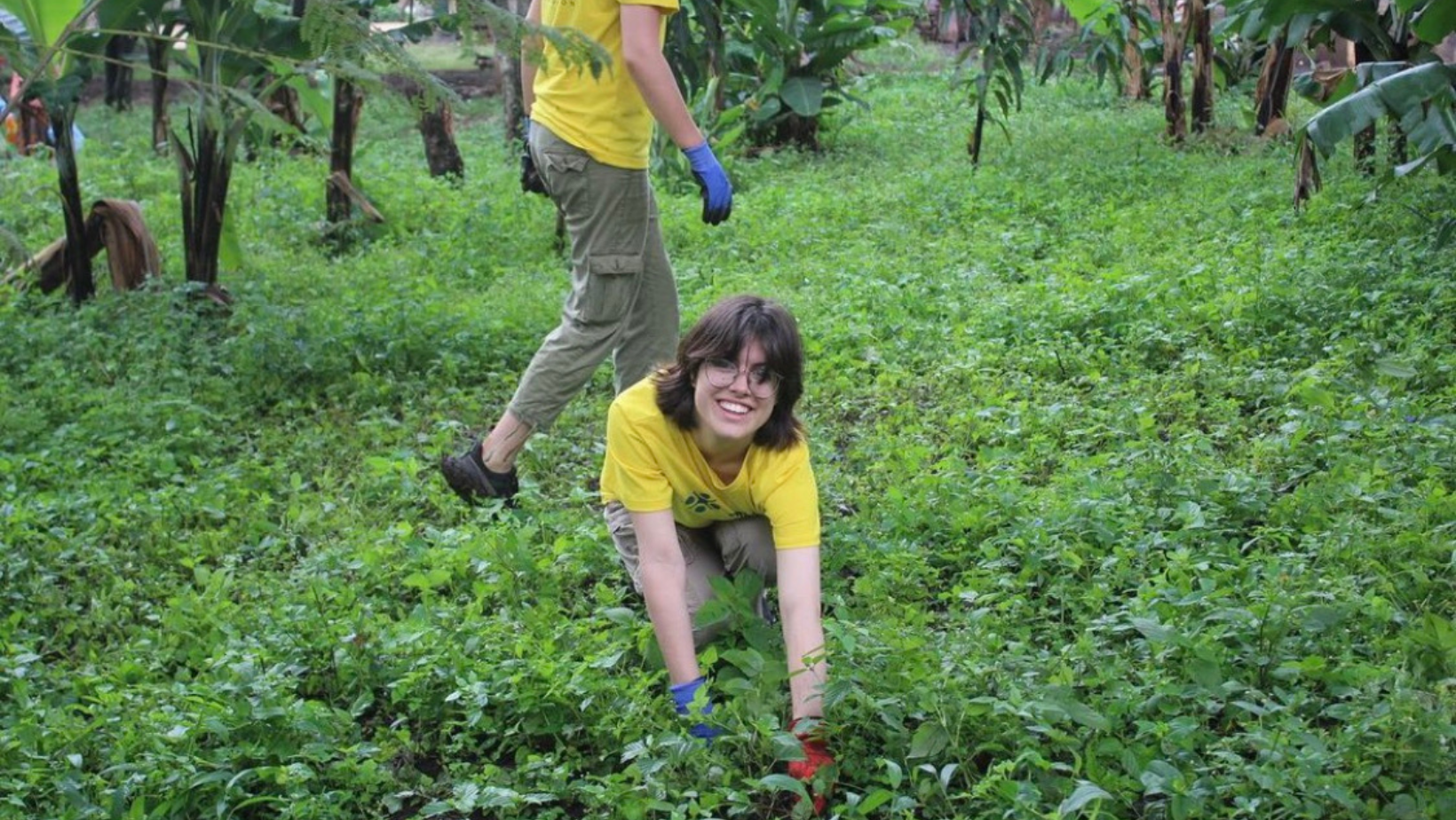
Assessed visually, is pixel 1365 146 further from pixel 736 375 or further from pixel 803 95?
pixel 736 375

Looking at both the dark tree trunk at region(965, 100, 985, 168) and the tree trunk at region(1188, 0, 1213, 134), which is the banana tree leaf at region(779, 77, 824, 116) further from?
the tree trunk at region(1188, 0, 1213, 134)

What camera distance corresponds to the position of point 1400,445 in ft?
13.0

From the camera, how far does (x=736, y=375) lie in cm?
302

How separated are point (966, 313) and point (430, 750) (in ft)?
11.2

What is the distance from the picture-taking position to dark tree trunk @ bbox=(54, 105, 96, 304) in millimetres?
6551

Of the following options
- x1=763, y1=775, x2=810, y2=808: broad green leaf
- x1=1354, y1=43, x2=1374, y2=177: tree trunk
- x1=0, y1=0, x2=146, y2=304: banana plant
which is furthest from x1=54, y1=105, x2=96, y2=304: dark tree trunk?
x1=1354, y1=43, x2=1374, y2=177: tree trunk

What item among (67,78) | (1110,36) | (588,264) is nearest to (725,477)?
(588,264)

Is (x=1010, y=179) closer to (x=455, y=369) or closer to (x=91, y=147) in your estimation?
(x=455, y=369)

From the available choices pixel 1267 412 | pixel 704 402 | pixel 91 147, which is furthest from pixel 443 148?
pixel 704 402

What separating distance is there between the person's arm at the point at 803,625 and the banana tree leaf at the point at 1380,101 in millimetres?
3418

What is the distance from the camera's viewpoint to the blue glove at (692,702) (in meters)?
2.89

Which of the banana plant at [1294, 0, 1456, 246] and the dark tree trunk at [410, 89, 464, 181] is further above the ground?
the banana plant at [1294, 0, 1456, 246]

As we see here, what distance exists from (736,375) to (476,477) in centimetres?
149

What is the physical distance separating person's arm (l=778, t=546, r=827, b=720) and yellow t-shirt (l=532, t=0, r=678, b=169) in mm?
1573
